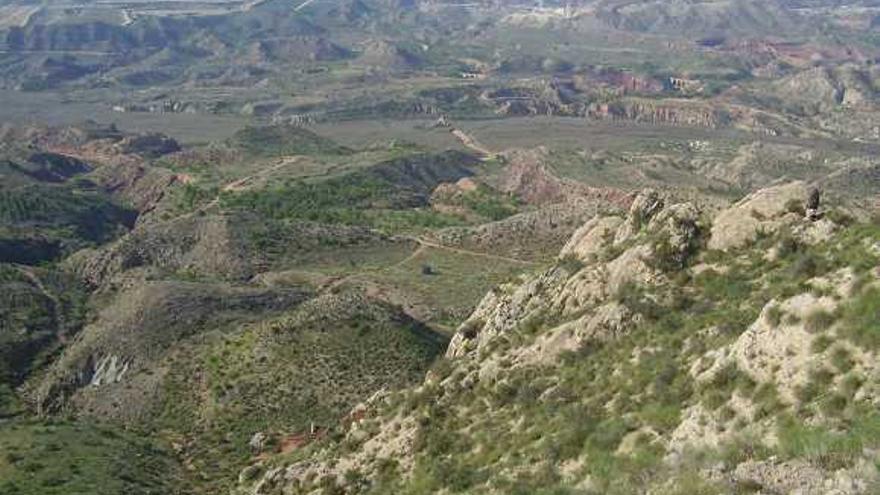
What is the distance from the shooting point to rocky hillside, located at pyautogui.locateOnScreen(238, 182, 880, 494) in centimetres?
1939

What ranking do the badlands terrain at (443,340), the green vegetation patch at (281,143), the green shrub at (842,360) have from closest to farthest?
1. the green shrub at (842,360)
2. the badlands terrain at (443,340)
3. the green vegetation patch at (281,143)

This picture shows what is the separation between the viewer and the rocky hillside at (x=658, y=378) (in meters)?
19.4

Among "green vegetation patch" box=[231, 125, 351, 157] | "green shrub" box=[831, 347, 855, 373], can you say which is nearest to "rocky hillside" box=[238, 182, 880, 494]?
"green shrub" box=[831, 347, 855, 373]

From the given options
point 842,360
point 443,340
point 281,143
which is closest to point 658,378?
point 842,360

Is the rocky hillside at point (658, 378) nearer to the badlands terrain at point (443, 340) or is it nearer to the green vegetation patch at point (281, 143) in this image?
the badlands terrain at point (443, 340)

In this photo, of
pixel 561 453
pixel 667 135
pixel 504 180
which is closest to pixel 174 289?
pixel 561 453

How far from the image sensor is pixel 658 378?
26672 mm

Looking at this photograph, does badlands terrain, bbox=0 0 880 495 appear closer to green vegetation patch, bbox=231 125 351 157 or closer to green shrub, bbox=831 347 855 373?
green shrub, bbox=831 347 855 373

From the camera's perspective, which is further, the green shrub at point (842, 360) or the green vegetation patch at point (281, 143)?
the green vegetation patch at point (281, 143)

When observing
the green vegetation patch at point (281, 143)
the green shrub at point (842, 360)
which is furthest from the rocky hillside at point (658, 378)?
the green vegetation patch at point (281, 143)

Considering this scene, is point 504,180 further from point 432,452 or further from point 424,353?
point 432,452

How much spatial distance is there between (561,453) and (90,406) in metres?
41.3

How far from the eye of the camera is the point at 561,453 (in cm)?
2502

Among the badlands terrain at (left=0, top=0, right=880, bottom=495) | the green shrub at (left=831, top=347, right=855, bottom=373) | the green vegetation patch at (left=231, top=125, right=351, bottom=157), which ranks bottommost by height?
the green vegetation patch at (left=231, top=125, right=351, bottom=157)
